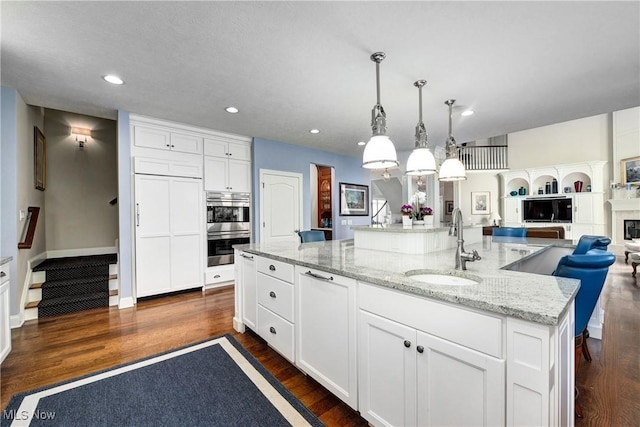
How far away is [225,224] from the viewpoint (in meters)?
4.24

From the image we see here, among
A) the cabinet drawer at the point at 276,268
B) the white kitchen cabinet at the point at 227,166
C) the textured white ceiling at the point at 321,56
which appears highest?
the textured white ceiling at the point at 321,56

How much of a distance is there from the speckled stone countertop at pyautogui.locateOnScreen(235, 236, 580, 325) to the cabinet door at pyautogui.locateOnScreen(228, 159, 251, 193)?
251 centimetres

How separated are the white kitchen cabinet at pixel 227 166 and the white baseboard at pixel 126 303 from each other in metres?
1.76

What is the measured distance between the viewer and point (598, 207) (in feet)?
23.5

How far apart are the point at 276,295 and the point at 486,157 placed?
9.48 meters

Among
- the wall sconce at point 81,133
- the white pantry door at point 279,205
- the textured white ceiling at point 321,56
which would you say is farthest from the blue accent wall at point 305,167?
the wall sconce at point 81,133

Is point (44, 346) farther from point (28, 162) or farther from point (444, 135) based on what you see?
point (444, 135)

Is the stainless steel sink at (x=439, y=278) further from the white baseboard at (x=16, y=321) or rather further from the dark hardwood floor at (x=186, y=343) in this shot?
the white baseboard at (x=16, y=321)

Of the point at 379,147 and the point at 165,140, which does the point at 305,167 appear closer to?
the point at 165,140

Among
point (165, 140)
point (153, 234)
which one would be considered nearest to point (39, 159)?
point (165, 140)

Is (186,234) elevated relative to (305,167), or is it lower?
lower

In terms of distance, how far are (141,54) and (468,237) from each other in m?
3.27

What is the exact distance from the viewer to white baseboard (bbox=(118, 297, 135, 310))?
3.31 metres

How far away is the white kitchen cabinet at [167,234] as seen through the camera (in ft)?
11.5
